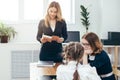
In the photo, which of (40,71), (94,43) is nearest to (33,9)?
(40,71)

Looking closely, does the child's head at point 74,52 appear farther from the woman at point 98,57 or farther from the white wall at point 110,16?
the white wall at point 110,16

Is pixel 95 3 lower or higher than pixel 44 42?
higher

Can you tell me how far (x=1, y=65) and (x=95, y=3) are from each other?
2.34 m

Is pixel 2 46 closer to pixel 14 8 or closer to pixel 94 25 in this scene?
pixel 14 8

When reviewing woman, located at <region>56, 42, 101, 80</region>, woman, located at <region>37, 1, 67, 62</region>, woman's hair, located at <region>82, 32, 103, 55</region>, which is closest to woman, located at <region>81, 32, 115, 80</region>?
woman's hair, located at <region>82, 32, 103, 55</region>

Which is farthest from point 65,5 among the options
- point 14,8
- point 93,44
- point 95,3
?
point 93,44

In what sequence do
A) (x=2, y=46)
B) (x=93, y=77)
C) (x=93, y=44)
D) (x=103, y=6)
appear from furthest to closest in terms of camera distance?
(x=103, y=6)
(x=2, y=46)
(x=93, y=44)
(x=93, y=77)

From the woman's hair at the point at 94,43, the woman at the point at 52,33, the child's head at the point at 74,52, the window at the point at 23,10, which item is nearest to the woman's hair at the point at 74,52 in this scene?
the child's head at the point at 74,52

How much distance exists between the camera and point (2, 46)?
482 centimetres

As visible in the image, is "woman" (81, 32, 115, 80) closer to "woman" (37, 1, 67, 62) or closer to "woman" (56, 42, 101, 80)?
"woman" (56, 42, 101, 80)

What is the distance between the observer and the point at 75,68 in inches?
80.0

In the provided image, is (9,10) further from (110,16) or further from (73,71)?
(73,71)

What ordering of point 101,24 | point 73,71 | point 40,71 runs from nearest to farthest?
point 73,71 < point 40,71 < point 101,24

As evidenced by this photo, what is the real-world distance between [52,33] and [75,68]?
4.62ft
